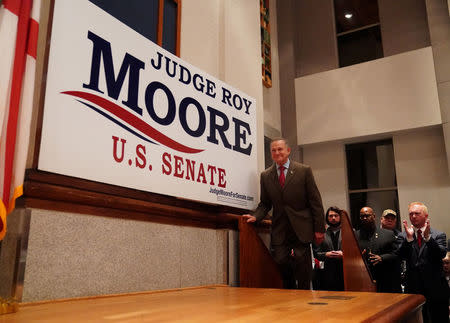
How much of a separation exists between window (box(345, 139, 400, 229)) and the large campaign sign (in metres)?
4.55

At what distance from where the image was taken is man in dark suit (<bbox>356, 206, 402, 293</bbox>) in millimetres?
3547

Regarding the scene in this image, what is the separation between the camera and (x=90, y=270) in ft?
6.55

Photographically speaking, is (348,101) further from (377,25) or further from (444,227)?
(444,227)

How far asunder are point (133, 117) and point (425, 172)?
5.70 meters

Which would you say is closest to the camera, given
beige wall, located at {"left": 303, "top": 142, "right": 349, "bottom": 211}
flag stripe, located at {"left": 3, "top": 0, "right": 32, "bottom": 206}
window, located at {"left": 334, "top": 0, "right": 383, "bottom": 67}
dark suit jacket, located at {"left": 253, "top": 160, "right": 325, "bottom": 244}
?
flag stripe, located at {"left": 3, "top": 0, "right": 32, "bottom": 206}

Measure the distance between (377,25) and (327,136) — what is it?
2396 millimetres

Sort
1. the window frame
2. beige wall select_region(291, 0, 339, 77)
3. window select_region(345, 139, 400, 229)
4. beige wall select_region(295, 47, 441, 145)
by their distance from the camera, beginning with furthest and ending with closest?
beige wall select_region(291, 0, 339, 77), window select_region(345, 139, 400, 229), beige wall select_region(295, 47, 441, 145), the window frame

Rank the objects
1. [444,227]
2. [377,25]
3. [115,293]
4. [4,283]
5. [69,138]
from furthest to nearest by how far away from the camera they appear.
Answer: [377,25] < [444,227] < [115,293] < [69,138] < [4,283]

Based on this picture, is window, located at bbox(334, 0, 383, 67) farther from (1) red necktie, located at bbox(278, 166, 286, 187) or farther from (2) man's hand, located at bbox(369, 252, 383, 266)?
(1) red necktie, located at bbox(278, 166, 286, 187)

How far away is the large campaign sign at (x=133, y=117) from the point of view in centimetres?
196

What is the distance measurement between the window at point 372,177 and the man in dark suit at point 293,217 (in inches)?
178

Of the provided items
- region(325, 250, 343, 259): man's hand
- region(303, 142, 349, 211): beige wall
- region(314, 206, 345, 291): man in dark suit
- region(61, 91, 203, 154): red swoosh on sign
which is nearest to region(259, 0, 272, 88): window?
region(303, 142, 349, 211): beige wall

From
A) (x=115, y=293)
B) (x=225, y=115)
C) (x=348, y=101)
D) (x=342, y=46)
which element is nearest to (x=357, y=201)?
(x=348, y=101)

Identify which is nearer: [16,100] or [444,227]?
[16,100]
